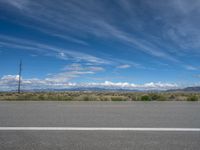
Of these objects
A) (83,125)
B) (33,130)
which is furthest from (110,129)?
(33,130)

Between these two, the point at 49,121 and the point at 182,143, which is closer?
the point at 182,143

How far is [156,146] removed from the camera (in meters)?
5.01

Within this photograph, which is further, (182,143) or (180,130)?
(180,130)

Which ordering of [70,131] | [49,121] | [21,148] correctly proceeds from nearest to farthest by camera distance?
[21,148] → [70,131] → [49,121]

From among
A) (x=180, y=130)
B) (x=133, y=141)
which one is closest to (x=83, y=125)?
(x=133, y=141)

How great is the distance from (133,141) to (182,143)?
97 cm

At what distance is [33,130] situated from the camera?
6414 mm

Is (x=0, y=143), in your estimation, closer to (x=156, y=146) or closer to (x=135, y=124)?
(x=156, y=146)

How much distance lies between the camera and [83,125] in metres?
7.15

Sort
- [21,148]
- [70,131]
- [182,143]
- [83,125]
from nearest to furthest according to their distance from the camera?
[21,148], [182,143], [70,131], [83,125]

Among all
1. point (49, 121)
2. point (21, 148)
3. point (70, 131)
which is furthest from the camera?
point (49, 121)

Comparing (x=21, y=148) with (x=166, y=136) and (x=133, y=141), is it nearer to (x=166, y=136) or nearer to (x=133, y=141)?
(x=133, y=141)

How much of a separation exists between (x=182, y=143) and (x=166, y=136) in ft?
2.12

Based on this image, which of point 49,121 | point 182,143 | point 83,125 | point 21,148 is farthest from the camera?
point 49,121
